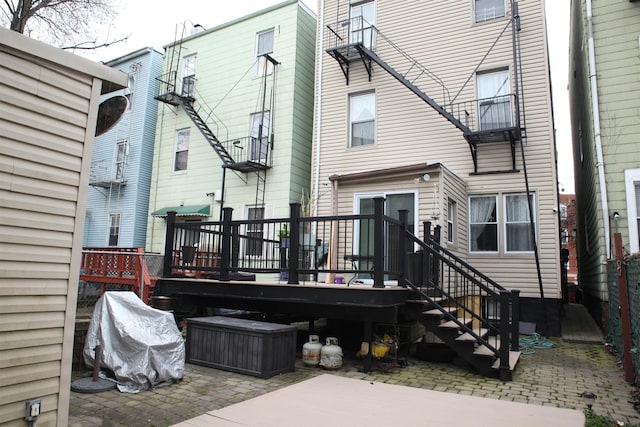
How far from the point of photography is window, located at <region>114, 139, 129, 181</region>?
16.6 metres

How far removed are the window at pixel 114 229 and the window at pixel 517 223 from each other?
13238 mm

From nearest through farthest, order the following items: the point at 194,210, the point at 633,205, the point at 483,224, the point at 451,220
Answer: the point at 633,205, the point at 451,220, the point at 483,224, the point at 194,210

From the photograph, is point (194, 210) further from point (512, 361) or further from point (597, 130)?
point (597, 130)

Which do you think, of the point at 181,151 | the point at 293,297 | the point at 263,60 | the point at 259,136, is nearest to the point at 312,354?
the point at 293,297

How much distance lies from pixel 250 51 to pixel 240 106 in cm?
193

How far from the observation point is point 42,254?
3455mm

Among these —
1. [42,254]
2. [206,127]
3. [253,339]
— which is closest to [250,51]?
[206,127]

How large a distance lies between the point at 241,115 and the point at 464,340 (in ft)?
35.0

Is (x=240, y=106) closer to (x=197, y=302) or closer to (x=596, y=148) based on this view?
(x=197, y=302)

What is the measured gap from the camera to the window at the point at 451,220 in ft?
32.6

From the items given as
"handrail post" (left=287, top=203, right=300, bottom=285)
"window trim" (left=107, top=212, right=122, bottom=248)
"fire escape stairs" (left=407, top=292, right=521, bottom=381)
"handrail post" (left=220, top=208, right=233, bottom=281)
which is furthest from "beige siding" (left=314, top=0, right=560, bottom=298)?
"window trim" (left=107, top=212, right=122, bottom=248)

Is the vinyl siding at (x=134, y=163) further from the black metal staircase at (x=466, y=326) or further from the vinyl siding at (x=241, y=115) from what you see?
the black metal staircase at (x=466, y=326)

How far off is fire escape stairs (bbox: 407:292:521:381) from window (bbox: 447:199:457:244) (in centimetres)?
336

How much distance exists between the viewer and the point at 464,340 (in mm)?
6242
